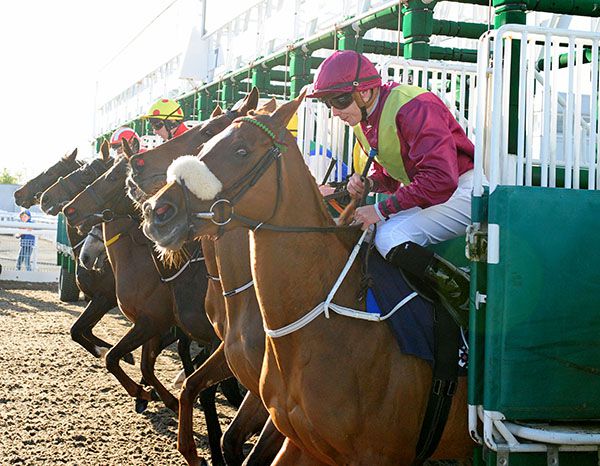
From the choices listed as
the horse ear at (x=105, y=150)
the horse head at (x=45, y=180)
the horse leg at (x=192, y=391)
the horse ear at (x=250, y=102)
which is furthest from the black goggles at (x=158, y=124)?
the horse ear at (x=250, y=102)

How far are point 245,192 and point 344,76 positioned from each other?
692 millimetres

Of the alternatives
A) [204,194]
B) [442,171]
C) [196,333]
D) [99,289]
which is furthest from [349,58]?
[99,289]

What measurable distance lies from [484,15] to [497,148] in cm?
571

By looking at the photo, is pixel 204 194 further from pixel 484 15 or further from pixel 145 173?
pixel 484 15

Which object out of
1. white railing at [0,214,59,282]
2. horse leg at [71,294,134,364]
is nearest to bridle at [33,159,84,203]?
horse leg at [71,294,134,364]

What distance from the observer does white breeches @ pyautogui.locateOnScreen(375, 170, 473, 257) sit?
11.0 feet

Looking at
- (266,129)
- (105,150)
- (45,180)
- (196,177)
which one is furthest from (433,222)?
(45,180)

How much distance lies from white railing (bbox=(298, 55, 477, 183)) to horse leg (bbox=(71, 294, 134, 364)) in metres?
2.87

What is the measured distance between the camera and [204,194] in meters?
2.93

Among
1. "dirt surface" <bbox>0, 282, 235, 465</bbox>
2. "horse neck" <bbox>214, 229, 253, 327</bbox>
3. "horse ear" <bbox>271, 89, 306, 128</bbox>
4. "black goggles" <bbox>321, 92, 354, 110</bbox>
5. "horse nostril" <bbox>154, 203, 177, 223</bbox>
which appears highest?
"black goggles" <bbox>321, 92, 354, 110</bbox>

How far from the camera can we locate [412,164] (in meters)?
3.43

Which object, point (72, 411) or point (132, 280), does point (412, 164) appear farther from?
point (72, 411)

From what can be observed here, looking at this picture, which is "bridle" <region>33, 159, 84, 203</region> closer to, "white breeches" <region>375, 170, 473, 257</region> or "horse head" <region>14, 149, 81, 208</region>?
"horse head" <region>14, 149, 81, 208</region>

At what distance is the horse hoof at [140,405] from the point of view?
6411 mm
